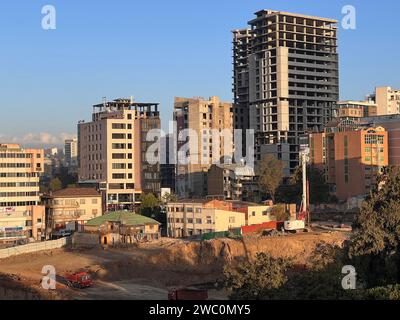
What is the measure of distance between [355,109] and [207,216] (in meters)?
55.4

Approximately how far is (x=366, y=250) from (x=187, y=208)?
99.5 feet

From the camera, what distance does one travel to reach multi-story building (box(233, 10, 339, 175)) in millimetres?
100875

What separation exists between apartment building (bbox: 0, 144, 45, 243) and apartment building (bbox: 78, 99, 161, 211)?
19042mm

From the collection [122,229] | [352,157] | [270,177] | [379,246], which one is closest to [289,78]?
[270,177]

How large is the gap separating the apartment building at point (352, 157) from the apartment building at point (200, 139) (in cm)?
2133

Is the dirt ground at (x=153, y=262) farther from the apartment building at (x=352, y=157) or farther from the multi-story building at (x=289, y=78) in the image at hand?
the multi-story building at (x=289, y=78)

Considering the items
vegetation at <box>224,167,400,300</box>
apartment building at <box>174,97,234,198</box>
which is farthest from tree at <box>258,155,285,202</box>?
vegetation at <box>224,167,400,300</box>

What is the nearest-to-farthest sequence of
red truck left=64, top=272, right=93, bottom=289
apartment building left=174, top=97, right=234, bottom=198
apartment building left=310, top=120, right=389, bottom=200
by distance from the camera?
1. red truck left=64, top=272, right=93, bottom=289
2. apartment building left=310, top=120, right=389, bottom=200
3. apartment building left=174, top=97, right=234, bottom=198

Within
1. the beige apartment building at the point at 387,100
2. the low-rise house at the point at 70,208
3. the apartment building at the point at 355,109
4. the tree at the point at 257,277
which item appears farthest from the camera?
the beige apartment building at the point at 387,100

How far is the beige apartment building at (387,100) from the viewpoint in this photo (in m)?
122

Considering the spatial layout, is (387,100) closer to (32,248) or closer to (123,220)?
(123,220)

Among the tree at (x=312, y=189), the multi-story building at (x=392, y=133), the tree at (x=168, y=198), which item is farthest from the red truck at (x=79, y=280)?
the multi-story building at (x=392, y=133)

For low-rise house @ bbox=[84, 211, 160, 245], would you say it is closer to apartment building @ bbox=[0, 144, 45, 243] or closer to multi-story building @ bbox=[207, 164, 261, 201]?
apartment building @ bbox=[0, 144, 45, 243]
